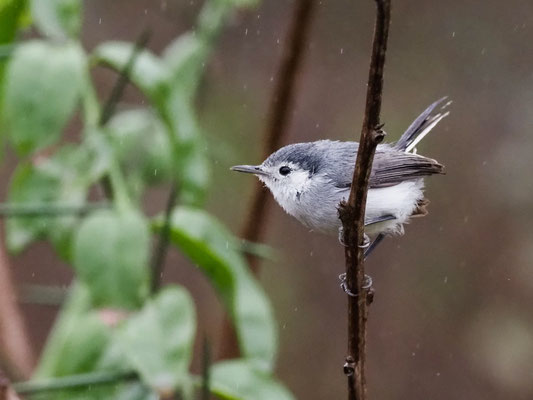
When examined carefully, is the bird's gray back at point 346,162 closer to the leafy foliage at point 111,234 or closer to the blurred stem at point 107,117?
the leafy foliage at point 111,234

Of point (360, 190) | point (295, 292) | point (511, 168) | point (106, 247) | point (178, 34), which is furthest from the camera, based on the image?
point (178, 34)

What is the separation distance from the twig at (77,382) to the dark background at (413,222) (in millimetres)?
3162

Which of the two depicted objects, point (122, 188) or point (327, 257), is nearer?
point (122, 188)

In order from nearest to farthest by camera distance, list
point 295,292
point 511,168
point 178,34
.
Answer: point 511,168 → point 295,292 → point 178,34

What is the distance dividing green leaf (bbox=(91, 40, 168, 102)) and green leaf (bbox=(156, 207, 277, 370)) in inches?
10.9

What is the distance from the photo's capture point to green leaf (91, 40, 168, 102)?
2.08 m

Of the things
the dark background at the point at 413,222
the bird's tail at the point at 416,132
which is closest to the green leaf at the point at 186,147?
the bird's tail at the point at 416,132

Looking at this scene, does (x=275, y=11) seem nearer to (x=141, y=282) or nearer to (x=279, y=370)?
(x=279, y=370)

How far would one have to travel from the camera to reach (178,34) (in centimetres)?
570

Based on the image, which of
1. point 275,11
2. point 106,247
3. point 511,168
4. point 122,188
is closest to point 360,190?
point 106,247

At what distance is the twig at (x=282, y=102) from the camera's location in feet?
9.10

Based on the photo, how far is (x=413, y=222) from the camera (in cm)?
520

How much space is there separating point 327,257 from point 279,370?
79 centimetres

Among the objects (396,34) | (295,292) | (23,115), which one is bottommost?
(295,292)
